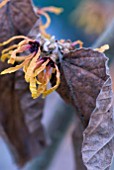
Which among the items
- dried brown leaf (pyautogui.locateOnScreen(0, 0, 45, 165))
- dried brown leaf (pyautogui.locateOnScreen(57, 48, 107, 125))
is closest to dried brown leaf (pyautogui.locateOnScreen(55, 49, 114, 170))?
dried brown leaf (pyautogui.locateOnScreen(57, 48, 107, 125))

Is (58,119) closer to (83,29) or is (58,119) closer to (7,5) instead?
(83,29)

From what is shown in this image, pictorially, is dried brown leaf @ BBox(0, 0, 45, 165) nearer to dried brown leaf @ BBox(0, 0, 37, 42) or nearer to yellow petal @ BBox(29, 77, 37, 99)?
dried brown leaf @ BBox(0, 0, 37, 42)

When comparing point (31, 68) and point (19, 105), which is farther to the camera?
point (19, 105)

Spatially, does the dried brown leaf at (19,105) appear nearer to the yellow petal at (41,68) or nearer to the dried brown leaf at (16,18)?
the dried brown leaf at (16,18)

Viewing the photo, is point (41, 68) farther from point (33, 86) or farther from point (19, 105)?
point (19, 105)

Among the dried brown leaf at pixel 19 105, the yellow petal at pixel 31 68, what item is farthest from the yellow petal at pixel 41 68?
the dried brown leaf at pixel 19 105

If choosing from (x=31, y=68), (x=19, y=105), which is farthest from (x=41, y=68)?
(x=19, y=105)

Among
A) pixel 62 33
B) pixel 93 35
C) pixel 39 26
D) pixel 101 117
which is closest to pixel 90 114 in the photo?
pixel 101 117
